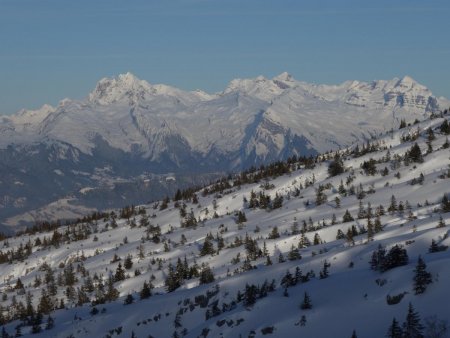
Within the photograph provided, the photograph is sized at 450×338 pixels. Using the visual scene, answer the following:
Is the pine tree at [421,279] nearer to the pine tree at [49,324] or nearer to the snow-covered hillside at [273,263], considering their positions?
the snow-covered hillside at [273,263]

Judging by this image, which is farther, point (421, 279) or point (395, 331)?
point (421, 279)

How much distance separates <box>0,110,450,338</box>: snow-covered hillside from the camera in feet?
181

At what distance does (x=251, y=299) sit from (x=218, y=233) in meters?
87.6

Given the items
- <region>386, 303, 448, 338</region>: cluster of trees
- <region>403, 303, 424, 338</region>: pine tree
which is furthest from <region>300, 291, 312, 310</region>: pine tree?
<region>403, 303, 424, 338</region>: pine tree

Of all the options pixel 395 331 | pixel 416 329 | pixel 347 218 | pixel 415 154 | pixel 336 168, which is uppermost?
pixel 336 168

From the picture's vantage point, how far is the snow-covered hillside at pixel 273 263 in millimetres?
55038

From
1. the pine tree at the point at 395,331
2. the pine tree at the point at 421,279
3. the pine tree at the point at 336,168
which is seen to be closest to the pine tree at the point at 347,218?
the pine tree at the point at 336,168

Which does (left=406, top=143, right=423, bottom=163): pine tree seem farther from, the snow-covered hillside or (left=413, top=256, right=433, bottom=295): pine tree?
(left=413, top=256, right=433, bottom=295): pine tree

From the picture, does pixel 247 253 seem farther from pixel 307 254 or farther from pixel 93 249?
pixel 93 249

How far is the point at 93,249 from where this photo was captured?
177 metres

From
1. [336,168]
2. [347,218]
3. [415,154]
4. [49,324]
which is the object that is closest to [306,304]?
[49,324]

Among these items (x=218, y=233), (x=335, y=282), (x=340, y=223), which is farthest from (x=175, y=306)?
(x=218, y=233)

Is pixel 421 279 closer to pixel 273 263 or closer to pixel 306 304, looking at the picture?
pixel 306 304

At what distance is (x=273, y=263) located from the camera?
96750 mm
